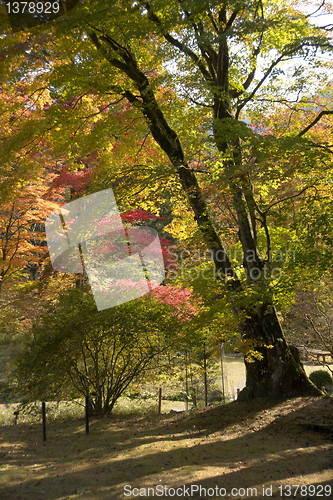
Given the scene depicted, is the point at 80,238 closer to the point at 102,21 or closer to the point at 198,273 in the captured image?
the point at 198,273

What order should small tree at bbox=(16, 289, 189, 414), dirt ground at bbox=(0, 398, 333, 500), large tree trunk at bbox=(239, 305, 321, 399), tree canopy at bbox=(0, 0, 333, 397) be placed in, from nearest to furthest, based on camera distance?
dirt ground at bbox=(0, 398, 333, 500)
tree canopy at bbox=(0, 0, 333, 397)
large tree trunk at bbox=(239, 305, 321, 399)
small tree at bbox=(16, 289, 189, 414)

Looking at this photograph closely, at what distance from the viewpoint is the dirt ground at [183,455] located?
362 centimetres

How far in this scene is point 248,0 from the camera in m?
5.31

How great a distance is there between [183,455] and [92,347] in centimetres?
386

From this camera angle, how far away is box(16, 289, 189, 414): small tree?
7.27m

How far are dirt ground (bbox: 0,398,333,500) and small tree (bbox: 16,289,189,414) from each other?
82cm

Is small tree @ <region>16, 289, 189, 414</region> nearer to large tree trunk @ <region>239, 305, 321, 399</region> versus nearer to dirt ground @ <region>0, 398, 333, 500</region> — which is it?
dirt ground @ <region>0, 398, 333, 500</region>

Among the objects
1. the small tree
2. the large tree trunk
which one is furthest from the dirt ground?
the small tree

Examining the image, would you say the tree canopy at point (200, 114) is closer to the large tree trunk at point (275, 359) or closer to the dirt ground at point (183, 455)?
the large tree trunk at point (275, 359)

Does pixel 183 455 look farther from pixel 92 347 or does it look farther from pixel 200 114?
pixel 200 114

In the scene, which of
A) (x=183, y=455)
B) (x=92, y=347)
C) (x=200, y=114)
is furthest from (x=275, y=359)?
(x=200, y=114)

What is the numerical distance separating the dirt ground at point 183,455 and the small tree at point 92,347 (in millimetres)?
823

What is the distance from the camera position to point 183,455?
15.9ft

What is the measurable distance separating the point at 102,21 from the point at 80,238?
5.53 metres
